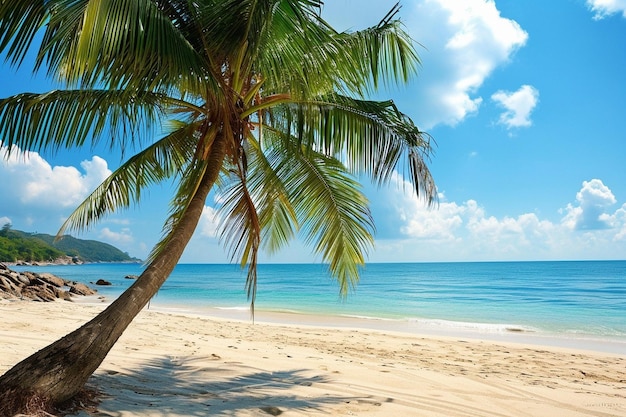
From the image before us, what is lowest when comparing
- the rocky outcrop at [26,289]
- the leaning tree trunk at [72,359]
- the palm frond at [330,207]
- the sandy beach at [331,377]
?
the rocky outcrop at [26,289]

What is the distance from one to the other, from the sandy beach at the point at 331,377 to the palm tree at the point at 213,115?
126 centimetres

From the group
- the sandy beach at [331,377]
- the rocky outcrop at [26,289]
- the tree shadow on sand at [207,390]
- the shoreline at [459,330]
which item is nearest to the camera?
the tree shadow on sand at [207,390]

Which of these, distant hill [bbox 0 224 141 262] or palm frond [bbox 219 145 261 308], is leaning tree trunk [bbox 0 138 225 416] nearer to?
palm frond [bbox 219 145 261 308]

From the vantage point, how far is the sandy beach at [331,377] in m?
4.62

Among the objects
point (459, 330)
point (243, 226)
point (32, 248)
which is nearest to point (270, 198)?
point (243, 226)

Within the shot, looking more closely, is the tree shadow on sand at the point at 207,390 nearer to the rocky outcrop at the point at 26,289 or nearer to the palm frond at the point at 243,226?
the palm frond at the point at 243,226

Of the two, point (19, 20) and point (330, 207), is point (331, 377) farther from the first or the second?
point (19, 20)

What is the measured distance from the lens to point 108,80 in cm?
412

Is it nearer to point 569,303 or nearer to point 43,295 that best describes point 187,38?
point 43,295

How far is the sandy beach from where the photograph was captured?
182 inches

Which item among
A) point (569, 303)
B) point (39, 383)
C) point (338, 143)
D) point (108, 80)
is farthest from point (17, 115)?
point (569, 303)

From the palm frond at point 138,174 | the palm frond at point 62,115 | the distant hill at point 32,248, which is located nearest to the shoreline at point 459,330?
the palm frond at point 138,174

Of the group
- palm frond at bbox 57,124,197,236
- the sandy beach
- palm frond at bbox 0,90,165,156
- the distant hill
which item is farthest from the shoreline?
the distant hill

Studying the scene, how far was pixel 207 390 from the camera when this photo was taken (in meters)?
5.04
